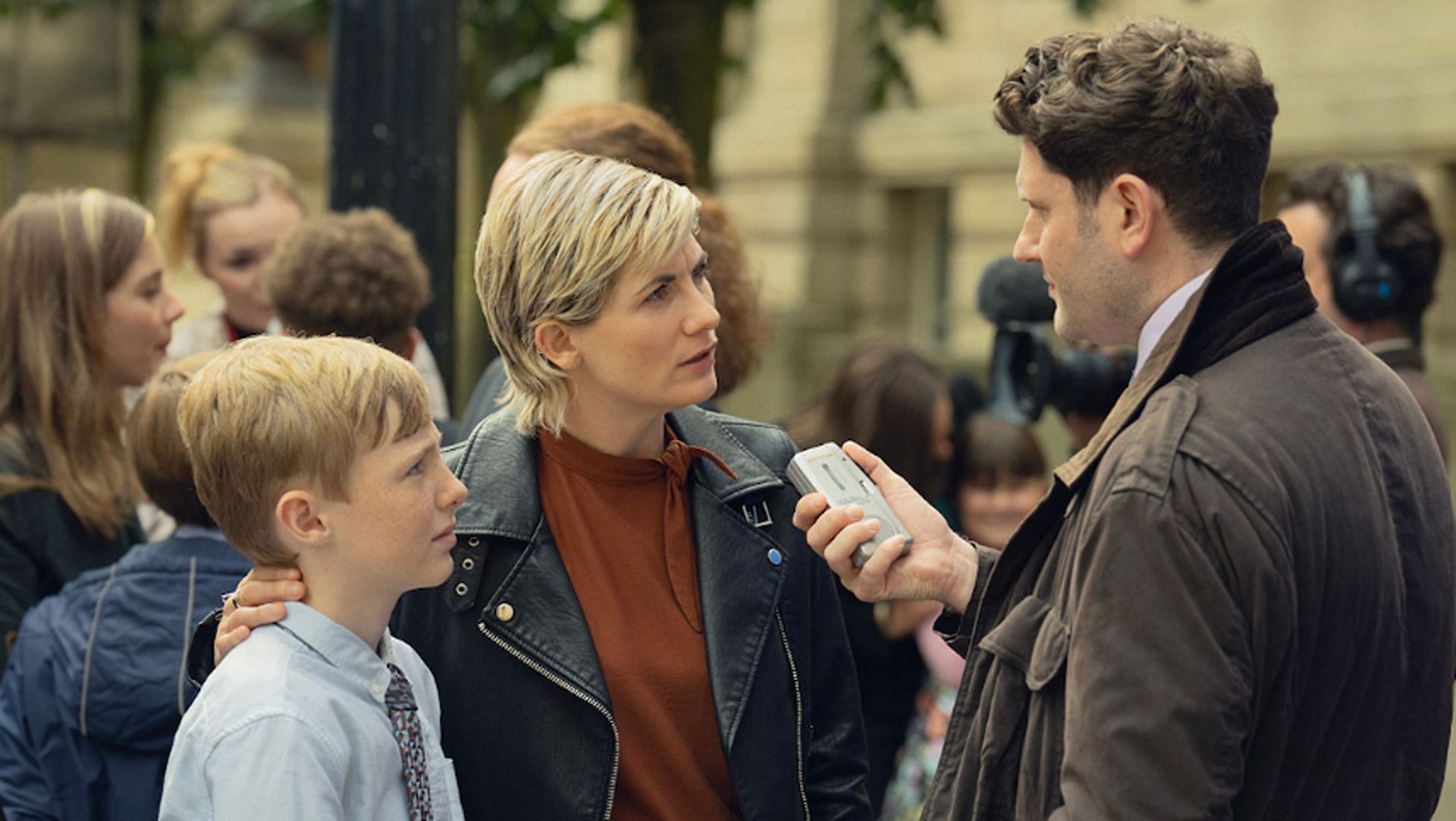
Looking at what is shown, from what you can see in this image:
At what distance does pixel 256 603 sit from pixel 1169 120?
138cm

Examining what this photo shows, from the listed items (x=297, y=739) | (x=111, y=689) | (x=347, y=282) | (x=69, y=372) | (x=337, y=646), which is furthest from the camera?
(x=347, y=282)

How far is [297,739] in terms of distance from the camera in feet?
7.61

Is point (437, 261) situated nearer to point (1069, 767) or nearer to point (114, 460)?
point (114, 460)

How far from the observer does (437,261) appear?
15.3 feet

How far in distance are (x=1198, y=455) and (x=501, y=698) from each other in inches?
44.3

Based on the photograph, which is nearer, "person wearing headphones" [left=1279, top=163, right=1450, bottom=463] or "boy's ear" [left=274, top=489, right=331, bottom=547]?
"boy's ear" [left=274, top=489, right=331, bottom=547]

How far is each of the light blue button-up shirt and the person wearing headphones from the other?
259 centimetres

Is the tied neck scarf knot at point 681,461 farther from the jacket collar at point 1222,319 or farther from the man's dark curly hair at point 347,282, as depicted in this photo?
the man's dark curly hair at point 347,282

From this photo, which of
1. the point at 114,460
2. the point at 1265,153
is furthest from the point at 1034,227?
the point at 114,460

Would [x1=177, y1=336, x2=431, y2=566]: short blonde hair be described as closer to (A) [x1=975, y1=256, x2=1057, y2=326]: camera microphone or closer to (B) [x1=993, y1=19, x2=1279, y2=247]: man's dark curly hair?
(B) [x1=993, y1=19, x2=1279, y2=247]: man's dark curly hair

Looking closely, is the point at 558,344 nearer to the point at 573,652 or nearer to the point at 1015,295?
the point at 573,652

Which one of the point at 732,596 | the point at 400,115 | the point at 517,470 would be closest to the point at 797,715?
the point at 732,596

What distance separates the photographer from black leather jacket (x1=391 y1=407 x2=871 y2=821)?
2619mm

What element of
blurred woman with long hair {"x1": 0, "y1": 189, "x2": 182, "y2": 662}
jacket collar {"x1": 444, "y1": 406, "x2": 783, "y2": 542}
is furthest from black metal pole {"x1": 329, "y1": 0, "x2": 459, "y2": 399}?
jacket collar {"x1": 444, "y1": 406, "x2": 783, "y2": 542}
